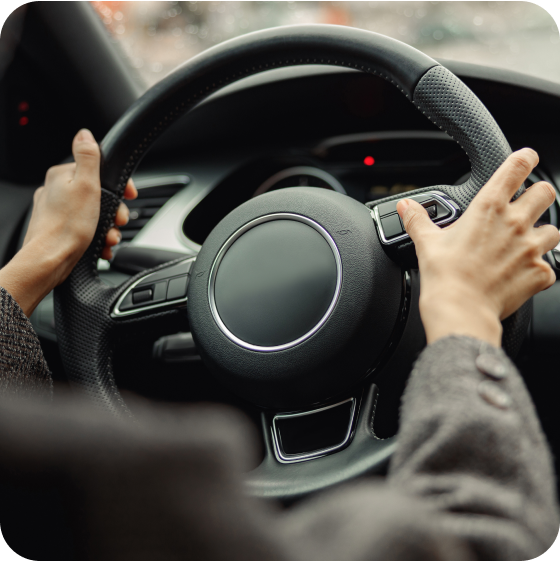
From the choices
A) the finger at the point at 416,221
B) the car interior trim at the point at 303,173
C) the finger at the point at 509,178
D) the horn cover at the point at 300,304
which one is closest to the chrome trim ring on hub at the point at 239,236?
the horn cover at the point at 300,304

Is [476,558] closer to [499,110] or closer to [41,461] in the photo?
[41,461]

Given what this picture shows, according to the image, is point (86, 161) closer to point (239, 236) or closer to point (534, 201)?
point (239, 236)

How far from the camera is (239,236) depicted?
87 cm

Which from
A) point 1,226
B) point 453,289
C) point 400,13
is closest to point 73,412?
point 453,289

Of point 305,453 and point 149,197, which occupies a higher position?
point 149,197

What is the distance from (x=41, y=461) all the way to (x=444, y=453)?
1.05ft

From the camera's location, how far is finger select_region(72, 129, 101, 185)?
0.94 meters

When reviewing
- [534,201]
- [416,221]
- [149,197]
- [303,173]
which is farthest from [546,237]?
[149,197]

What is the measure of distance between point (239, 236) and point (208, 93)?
0.31m

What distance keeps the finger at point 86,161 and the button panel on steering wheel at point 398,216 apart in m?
0.55

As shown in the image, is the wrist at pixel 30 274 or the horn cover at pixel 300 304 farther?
the wrist at pixel 30 274

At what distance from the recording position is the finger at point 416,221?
2.23 feet

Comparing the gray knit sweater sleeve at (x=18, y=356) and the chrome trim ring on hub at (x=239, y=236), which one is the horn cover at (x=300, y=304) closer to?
the chrome trim ring on hub at (x=239, y=236)

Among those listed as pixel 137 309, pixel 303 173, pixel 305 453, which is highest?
pixel 137 309
